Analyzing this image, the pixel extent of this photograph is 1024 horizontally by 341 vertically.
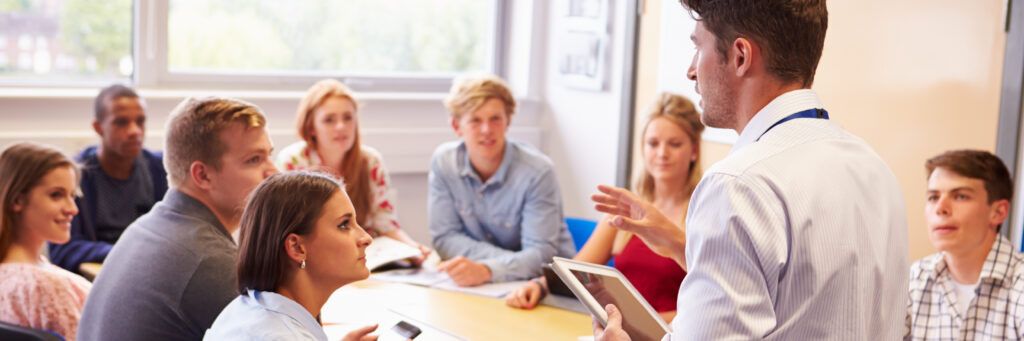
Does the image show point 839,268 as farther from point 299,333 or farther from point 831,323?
point 299,333

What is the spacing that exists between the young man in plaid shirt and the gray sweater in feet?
6.17

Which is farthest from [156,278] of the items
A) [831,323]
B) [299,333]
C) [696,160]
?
[696,160]

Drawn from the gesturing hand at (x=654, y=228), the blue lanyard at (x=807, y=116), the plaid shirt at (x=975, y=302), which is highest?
the blue lanyard at (x=807, y=116)

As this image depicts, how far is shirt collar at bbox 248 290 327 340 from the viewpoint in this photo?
1.94 m

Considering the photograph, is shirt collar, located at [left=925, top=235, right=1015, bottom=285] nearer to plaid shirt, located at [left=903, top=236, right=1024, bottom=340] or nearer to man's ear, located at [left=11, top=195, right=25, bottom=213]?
plaid shirt, located at [left=903, top=236, right=1024, bottom=340]

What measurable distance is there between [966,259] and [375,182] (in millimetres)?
2157

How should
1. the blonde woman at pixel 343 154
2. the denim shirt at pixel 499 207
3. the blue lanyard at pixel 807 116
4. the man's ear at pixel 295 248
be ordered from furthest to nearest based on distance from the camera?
the blonde woman at pixel 343 154
the denim shirt at pixel 499 207
the man's ear at pixel 295 248
the blue lanyard at pixel 807 116

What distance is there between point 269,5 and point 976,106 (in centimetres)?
330

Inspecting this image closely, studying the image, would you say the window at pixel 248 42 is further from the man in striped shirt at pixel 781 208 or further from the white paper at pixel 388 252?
the man in striped shirt at pixel 781 208

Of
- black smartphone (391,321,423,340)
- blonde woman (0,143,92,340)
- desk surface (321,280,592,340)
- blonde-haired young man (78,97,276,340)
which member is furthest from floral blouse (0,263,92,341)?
black smartphone (391,321,423,340)

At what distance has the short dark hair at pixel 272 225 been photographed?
1968 millimetres

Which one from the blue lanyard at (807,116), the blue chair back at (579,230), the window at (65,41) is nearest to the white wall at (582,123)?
the blue chair back at (579,230)

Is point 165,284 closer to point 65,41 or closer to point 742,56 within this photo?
point 742,56

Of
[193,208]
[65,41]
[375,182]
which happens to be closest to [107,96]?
[65,41]
